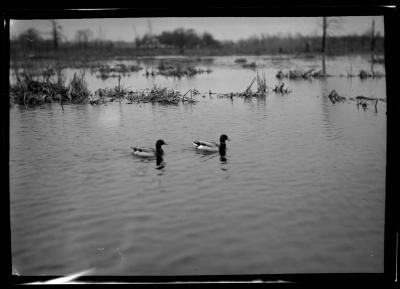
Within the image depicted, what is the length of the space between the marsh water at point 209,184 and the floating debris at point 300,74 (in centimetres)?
30

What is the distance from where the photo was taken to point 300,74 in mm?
13352

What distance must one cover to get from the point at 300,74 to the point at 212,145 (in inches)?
195

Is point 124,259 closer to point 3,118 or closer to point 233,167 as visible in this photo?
point 3,118

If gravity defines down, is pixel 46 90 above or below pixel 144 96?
above

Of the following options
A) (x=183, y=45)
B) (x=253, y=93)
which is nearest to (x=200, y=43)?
(x=183, y=45)

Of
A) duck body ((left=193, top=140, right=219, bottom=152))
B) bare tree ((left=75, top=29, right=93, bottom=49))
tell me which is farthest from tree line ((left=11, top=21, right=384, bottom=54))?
duck body ((left=193, top=140, right=219, bottom=152))

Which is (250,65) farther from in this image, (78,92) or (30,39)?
(78,92)

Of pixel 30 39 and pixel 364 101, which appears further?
pixel 364 101

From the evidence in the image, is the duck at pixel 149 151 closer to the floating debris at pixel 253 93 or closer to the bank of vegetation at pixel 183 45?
the bank of vegetation at pixel 183 45

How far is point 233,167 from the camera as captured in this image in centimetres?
881

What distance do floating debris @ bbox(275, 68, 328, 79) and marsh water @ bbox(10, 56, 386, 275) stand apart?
30cm

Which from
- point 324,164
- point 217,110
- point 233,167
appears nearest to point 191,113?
point 217,110
